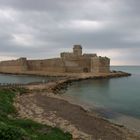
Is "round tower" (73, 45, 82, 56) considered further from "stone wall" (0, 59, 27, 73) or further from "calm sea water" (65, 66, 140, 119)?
"calm sea water" (65, 66, 140, 119)

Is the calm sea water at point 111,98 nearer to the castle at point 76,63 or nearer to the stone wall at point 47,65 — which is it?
the castle at point 76,63

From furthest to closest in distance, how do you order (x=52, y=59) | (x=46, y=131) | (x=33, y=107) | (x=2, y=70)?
(x=2, y=70), (x=52, y=59), (x=33, y=107), (x=46, y=131)

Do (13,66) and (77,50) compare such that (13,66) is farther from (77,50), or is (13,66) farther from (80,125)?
(80,125)

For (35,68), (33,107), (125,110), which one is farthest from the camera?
(35,68)

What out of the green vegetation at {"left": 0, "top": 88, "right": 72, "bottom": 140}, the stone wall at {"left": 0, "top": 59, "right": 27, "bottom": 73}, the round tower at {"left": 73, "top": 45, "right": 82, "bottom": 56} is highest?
the round tower at {"left": 73, "top": 45, "right": 82, "bottom": 56}

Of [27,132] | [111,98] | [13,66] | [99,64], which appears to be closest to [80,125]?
[27,132]

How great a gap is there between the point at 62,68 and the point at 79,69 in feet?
13.3

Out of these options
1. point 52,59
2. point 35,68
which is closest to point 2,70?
point 35,68

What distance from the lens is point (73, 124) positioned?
51.0 feet

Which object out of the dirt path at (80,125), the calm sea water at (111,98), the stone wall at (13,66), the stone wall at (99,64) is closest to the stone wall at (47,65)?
the stone wall at (13,66)

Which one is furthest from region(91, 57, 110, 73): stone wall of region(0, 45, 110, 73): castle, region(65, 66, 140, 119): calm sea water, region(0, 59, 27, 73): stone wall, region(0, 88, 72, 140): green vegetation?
region(0, 88, 72, 140): green vegetation

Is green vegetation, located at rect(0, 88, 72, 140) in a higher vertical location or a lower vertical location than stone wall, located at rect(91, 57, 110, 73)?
lower

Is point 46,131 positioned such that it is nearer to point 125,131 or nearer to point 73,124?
point 73,124

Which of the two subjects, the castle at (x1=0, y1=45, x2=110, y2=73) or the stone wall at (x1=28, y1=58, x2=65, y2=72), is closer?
→ the castle at (x1=0, y1=45, x2=110, y2=73)
